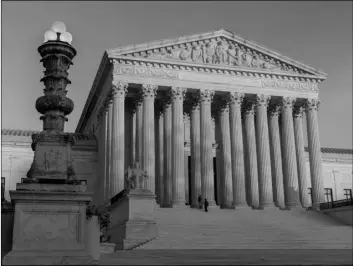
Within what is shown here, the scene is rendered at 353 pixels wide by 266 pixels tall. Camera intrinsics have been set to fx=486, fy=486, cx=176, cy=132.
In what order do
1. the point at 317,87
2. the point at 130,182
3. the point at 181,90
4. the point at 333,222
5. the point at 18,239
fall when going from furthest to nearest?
the point at 317,87, the point at 181,90, the point at 333,222, the point at 130,182, the point at 18,239

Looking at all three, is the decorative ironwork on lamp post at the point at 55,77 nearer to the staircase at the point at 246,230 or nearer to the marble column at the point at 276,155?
the staircase at the point at 246,230

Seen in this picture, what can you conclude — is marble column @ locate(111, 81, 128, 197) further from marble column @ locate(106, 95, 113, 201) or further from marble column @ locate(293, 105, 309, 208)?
marble column @ locate(293, 105, 309, 208)

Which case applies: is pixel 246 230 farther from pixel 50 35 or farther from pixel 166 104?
pixel 50 35

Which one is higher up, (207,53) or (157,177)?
(207,53)

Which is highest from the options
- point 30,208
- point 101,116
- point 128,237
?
point 101,116

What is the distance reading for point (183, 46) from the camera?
43531mm

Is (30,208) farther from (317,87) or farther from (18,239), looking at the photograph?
(317,87)

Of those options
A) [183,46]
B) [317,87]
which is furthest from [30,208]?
[317,87]

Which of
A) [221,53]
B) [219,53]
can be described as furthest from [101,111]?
[221,53]

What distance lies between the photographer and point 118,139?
132 ft

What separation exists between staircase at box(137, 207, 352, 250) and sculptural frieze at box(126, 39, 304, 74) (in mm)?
13473

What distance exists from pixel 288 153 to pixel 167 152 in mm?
11353

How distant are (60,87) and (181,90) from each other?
31757mm

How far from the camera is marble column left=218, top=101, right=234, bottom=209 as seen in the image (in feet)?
140
